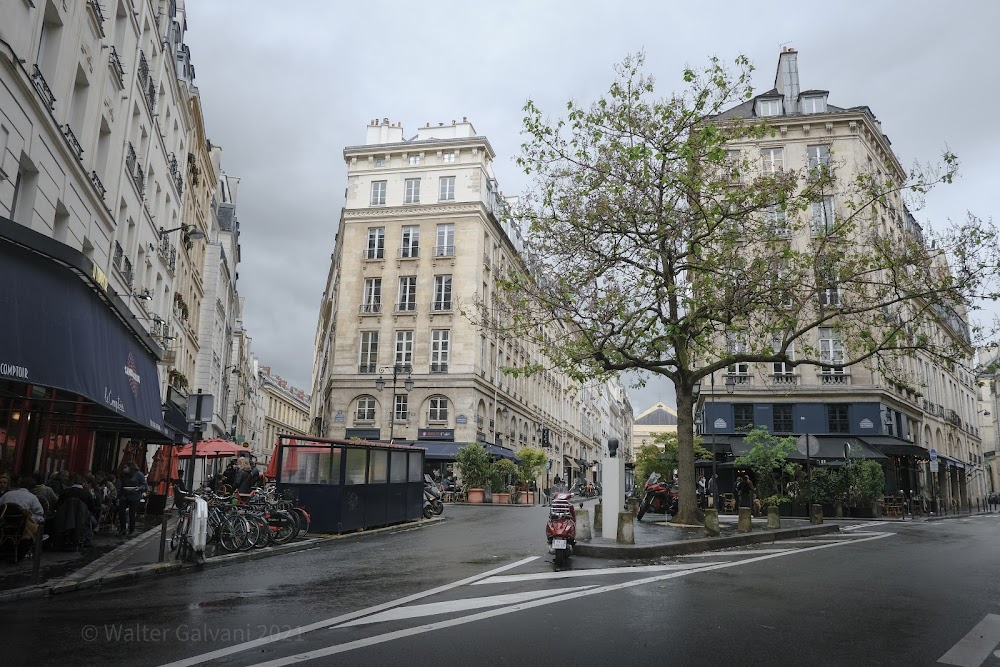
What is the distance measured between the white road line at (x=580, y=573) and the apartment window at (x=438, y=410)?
1387 inches

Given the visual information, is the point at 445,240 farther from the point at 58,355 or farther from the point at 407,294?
the point at 58,355

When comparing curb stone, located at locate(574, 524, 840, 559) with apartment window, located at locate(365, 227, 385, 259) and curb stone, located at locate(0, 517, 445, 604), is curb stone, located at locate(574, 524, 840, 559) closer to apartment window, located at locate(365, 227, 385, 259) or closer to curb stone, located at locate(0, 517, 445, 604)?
curb stone, located at locate(0, 517, 445, 604)

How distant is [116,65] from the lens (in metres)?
18.2

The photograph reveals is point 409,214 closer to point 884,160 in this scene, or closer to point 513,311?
point 884,160

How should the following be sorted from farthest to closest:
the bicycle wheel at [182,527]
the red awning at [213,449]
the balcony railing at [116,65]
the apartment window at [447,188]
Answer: the apartment window at [447,188], the red awning at [213,449], the balcony railing at [116,65], the bicycle wheel at [182,527]

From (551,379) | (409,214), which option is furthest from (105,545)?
(551,379)

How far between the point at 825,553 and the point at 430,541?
24.5ft

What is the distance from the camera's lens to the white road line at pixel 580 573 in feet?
31.8

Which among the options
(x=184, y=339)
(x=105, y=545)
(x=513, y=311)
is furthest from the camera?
(x=184, y=339)

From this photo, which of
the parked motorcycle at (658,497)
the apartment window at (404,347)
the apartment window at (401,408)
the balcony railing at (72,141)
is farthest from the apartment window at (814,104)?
the balcony railing at (72,141)

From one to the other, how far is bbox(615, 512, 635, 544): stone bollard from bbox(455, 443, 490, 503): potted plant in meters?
20.9

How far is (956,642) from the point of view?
6363mm

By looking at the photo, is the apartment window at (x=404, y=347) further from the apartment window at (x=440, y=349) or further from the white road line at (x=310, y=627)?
the white road line at (x=310, y=627)

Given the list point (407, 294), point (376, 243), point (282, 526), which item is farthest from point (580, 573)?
point (376, 243)
